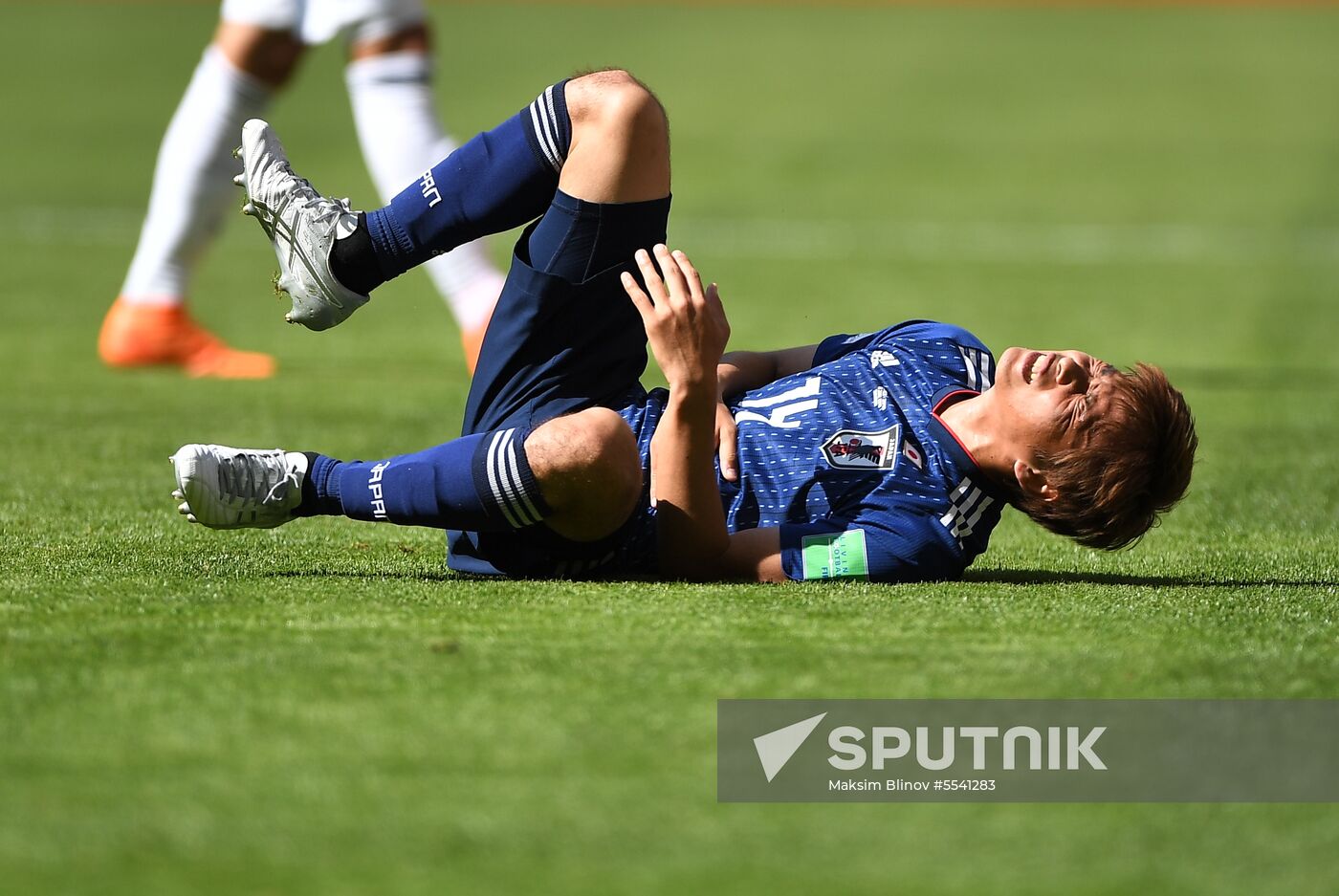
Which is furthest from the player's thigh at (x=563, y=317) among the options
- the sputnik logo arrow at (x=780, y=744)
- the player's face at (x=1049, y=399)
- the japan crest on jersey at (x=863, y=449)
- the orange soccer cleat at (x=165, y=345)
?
the orange soccer cleat at (x=165, y=345)

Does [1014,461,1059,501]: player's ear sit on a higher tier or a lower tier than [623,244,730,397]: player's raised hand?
lower

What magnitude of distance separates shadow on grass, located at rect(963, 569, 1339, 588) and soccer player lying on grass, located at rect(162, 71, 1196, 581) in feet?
0.37

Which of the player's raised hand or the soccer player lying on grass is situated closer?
the player's raised hand

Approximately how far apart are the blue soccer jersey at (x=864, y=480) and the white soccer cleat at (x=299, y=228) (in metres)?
0.79

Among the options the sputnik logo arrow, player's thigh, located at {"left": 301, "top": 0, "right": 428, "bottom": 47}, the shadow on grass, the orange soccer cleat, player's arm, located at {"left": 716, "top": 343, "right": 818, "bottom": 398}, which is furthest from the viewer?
the orange soccer cleat

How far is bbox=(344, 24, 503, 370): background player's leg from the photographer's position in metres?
5.45

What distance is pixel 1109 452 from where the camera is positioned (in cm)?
309

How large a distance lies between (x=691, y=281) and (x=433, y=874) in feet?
4.48

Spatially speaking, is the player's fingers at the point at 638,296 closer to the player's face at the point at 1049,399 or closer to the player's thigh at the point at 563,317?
the player's thigh at the point at 563,317

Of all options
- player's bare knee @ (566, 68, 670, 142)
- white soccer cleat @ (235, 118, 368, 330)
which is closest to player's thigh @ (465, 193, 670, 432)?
player's bare knee @ (566, 68, 670, 142)

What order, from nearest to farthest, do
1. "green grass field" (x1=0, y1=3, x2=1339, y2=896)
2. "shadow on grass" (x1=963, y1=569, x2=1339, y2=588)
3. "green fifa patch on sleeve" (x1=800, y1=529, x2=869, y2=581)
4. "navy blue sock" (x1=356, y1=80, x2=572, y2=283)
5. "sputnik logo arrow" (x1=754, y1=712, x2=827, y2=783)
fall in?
"green grass field" (x1=0, y1=3, x2=1339, y2=896)
"sputnik logo arrow" (x1=754, y1=712, x2=827, y2=783)
"green fifa patch on sleeve" (x1=800, y1=529, x2=869, y2=581)
"navy blue sock" (x1=356, y1=80, x2=572, y2=283)
"shadow on grass" (x1=963, y1=569, x2=1339, y2=588)

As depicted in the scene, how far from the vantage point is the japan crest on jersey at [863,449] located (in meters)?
3.09

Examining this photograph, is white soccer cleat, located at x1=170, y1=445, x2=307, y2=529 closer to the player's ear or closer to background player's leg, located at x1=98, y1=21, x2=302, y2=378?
the player's ear

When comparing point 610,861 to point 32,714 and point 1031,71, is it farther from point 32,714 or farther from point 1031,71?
point 1031,71
